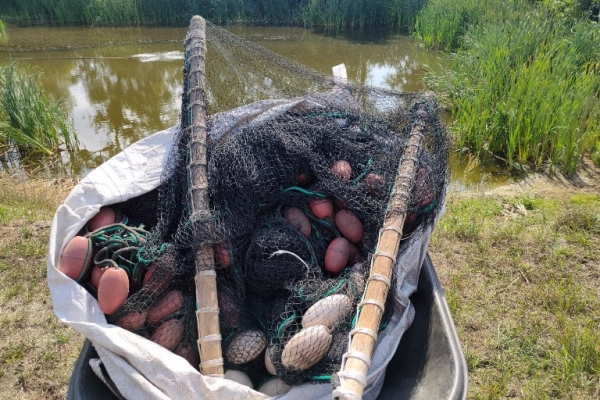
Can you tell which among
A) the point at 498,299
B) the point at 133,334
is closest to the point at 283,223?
the point at 133,334

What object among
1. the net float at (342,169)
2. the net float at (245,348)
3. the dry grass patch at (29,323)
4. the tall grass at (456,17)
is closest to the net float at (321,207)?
the net float at (342,169)

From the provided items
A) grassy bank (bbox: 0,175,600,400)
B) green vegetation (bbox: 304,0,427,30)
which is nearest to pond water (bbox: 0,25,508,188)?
green vegetation (bbox: 304,0,427,30)

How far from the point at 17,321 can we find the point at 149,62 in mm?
8415

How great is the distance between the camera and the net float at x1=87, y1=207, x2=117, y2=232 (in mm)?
2209

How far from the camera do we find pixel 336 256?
2156mm

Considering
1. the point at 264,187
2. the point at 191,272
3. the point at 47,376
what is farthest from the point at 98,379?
the point at 264,187

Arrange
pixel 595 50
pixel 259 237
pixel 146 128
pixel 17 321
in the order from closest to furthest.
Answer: pixel 259 237 < pixel 17 321 < pixel 595 50 < pixel 146 128

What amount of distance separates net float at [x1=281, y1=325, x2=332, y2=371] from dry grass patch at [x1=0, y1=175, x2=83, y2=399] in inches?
57.5

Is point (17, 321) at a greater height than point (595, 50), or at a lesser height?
lesser

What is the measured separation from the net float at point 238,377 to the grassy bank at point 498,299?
1.17m

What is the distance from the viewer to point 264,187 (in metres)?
2.25

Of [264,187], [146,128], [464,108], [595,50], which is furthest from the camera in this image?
[146,128]

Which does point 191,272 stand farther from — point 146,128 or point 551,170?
point 146,128

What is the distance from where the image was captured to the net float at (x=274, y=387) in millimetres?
1763
